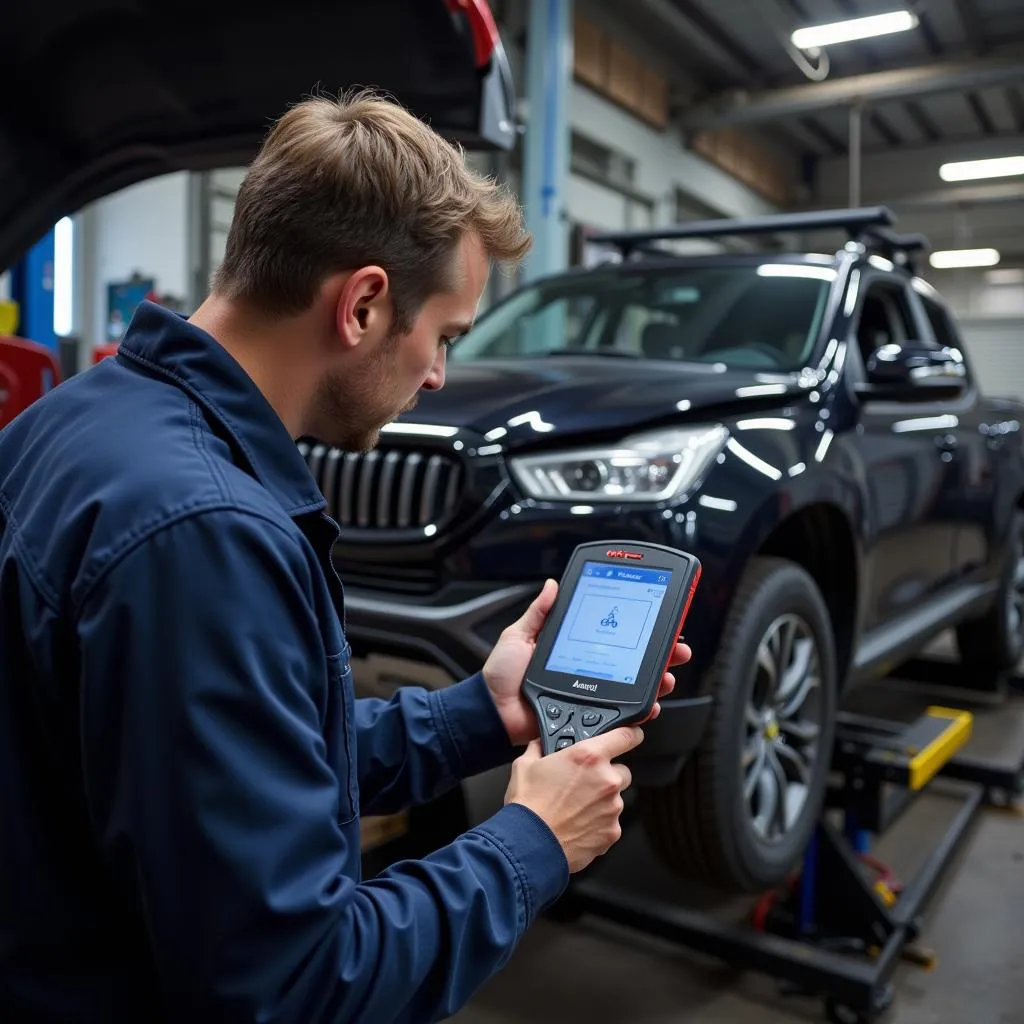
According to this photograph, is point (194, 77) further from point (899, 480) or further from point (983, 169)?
point (983, 169)

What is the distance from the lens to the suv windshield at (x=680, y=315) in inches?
110

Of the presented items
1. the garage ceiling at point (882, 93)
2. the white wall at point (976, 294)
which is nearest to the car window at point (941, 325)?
the garage ceiling at point (882, 93)

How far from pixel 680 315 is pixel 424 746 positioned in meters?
2.05

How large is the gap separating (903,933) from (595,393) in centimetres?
135

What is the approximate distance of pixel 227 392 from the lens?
878mm

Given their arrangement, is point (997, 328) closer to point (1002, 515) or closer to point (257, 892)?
point (1002, 515)

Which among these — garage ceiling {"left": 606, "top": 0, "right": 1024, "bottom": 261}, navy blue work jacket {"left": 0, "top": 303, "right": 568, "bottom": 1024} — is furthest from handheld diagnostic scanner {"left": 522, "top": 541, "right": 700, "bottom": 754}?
garage ceiling {"left": 606, "top": 0, "right": 1024, "bottom": 261}

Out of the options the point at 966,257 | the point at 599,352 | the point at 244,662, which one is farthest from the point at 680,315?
the point at 966,257

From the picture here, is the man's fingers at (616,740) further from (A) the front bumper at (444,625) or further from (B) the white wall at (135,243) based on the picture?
(B) the white wall at (135,243)

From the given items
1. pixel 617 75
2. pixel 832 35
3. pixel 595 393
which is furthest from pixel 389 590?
pixel 617 75

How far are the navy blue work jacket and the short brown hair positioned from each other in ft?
0.30

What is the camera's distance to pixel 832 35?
301 inches

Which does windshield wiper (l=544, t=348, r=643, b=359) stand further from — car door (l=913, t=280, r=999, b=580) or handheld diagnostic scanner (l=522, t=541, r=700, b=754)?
handheld diagnostic scanner (l=522, t=541, r=700, b=754)

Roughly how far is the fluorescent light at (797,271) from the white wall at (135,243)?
5.47 metres
